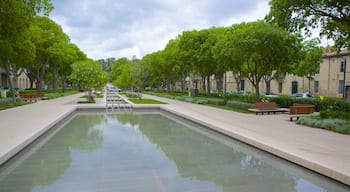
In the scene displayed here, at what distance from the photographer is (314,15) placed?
11.4 m

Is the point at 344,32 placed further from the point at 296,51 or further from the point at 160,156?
the point at 160,156

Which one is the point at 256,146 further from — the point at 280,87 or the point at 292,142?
the point at 280,87

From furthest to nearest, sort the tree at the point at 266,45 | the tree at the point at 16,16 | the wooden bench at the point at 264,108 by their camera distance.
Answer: the tree at the point at 266,45
the wooden bench at the point at 264,108
the tree at the point at 16,16

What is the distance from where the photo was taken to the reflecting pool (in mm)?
5191

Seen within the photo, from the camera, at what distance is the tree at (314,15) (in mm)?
10266

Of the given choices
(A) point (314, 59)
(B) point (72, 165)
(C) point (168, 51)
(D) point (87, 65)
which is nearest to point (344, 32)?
(B) point (72, 165)

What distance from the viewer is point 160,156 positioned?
7297 mm

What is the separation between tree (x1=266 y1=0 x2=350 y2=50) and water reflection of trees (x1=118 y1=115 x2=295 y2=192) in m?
6.08

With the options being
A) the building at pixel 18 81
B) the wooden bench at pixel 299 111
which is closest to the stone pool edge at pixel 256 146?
the wooden bench at pixel 299 111

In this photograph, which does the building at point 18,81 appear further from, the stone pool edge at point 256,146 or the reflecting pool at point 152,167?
the reflecting pool at point 152,167

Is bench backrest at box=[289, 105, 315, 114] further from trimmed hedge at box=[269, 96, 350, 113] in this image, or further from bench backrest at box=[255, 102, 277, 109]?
trimmed hedge at box=[269, 96, 350, 113]

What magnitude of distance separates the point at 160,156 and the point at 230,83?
56471mm

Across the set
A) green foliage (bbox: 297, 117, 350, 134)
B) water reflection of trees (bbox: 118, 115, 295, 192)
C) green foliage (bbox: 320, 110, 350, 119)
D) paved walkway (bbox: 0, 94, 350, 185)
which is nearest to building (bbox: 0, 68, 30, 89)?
paved walkway (bbox: 0, 94, 350, 185)

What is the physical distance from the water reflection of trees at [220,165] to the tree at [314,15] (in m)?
6.08
